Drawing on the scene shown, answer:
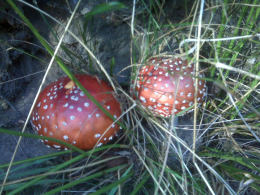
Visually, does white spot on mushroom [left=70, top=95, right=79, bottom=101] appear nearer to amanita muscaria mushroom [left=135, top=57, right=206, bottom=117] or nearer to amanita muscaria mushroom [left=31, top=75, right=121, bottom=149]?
amanita muscaria mushroom [left=31, top=75, right=121, bottom=149]

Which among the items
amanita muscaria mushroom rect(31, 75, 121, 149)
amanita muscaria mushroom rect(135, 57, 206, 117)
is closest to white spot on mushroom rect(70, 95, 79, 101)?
amanita muscaria mushroom rect(31, 75, 121, 149)

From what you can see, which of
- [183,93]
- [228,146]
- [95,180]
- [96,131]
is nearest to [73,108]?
[96,131]

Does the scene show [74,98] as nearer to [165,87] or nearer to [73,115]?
[73,115]

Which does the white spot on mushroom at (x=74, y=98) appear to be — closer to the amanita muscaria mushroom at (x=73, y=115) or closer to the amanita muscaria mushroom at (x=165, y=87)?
the amanita muscaria mushroom at (x=73, y=115)

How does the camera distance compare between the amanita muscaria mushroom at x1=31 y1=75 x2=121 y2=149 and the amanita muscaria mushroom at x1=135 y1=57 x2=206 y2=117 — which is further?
the amanita muscaria mushroom at x1=135 y1=57 x2=206 y2=117

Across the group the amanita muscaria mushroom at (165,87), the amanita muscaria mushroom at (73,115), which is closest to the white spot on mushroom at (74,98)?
the amanita muscaria mushroom at (73,115)

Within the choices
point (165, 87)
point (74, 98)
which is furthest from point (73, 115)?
point (165, 87)
